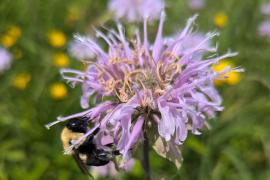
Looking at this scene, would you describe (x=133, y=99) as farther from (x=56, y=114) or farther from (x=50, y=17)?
(x=50, y=17)

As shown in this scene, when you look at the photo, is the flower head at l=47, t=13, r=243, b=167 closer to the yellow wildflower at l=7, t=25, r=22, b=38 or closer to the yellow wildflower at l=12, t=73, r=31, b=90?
the yellow wildflower at l=12, t=73, r=31, b=90

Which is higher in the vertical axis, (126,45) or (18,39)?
(18,39)

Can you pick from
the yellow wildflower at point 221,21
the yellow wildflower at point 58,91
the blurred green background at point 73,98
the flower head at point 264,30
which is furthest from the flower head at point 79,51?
the flower head at point 264,30

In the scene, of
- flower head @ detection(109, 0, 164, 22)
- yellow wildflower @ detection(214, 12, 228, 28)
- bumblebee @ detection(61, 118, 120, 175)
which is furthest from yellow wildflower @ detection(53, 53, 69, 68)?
bumblebee @ detection(61, 118, 120, 175)

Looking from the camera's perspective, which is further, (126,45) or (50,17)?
(50,17)

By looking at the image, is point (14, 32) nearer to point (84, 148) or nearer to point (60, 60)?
point (60, 60)

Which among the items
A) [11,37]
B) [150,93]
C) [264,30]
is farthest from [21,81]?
[150,93]

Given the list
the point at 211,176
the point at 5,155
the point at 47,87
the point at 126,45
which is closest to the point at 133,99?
the point at 126,45
